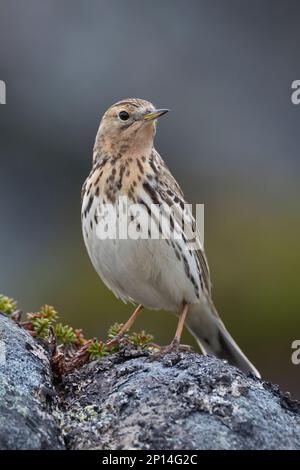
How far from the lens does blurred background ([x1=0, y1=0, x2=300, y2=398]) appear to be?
12.9 metres

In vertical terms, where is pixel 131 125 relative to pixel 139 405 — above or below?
above

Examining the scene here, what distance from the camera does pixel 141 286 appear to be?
284 inches

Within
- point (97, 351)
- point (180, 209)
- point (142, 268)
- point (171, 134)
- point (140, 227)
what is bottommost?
point (97, 351)

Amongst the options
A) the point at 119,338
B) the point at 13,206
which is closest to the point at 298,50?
the point at 13,206

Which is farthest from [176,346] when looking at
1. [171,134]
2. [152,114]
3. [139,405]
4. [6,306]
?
[171,134]

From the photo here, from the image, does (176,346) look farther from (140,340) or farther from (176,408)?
(176,408)

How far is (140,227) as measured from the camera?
22.4 feet

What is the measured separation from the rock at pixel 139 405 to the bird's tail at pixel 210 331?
199 cm

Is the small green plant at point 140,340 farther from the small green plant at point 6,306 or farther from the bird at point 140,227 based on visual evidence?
the small green plant at point 6,306

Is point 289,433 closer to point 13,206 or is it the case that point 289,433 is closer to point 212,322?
point 212,322

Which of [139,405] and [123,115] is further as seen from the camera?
[123,115]

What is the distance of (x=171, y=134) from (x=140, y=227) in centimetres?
977

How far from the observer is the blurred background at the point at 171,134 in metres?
12.9

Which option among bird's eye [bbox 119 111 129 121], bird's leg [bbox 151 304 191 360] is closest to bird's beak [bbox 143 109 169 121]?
bird's eye [bbox 119 111 129 121]
